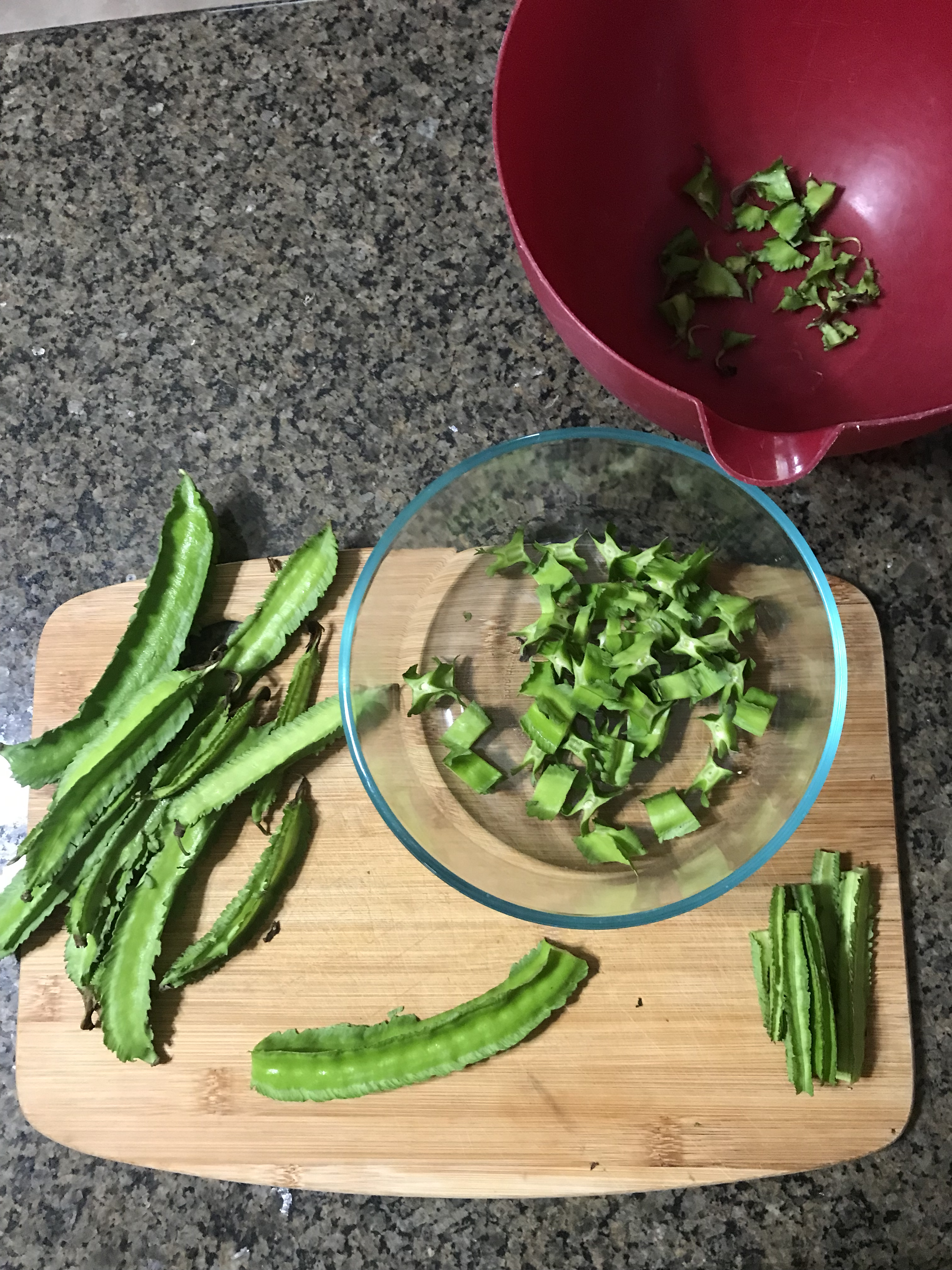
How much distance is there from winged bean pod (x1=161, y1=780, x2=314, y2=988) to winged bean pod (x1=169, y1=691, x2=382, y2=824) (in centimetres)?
5

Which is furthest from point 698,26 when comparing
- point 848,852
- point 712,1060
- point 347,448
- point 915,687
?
point 712,1060

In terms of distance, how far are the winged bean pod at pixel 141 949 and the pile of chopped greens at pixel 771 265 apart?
72cm

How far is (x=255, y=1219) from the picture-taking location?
1041mm

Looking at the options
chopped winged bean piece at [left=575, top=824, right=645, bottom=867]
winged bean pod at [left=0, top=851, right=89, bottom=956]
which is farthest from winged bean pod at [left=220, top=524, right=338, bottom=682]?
chopped winged bean piece at [left=575, top=824, right=645, bottom=867]

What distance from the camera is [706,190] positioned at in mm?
1021

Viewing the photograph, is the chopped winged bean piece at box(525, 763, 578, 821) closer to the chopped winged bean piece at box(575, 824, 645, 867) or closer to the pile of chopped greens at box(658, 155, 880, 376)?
the chopped winged bean piece at box(575, 824, 645, 867)

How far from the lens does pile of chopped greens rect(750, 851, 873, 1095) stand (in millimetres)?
938

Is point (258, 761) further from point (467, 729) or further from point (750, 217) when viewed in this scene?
point (750, 217)

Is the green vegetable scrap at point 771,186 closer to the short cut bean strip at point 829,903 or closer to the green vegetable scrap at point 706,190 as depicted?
the green vegetable scrap at point 706,190

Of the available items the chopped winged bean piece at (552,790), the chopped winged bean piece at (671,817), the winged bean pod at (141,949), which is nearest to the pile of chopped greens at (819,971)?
the chopped winged bean piece at (671,817)

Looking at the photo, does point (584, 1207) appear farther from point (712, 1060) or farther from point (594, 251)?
point (594, 251)

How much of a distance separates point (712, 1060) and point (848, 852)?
253 mm

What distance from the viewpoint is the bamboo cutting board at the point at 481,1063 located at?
98cm

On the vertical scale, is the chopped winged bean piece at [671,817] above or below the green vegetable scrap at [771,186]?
below
